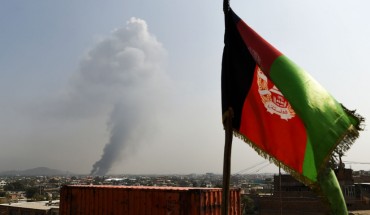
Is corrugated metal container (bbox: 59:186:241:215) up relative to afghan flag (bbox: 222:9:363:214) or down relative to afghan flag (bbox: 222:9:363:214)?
down

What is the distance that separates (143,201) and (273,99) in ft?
30.9

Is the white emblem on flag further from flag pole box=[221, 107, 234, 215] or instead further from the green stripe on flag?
flag pole box=[221, 107, 234, 215]

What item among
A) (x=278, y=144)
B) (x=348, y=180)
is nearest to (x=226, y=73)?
(x=278, y=144)

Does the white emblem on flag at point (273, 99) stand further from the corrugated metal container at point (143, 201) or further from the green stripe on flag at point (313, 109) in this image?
the corrugated metal container at point (143, 201)

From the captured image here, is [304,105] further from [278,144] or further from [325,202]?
[325,202]

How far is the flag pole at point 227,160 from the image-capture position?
5.25m

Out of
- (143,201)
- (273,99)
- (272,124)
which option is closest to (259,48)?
(273,99)

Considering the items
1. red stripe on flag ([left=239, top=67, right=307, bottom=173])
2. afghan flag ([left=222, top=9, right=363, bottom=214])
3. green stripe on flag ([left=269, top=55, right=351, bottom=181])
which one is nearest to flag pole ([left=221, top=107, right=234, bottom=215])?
afghan flag ([left=222, top=9, right=363, bottom=214])

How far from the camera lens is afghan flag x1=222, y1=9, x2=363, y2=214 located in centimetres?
480

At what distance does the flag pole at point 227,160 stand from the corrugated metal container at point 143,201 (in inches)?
287

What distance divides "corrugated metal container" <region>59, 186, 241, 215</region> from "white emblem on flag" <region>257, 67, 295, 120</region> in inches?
297

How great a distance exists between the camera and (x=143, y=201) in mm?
13609

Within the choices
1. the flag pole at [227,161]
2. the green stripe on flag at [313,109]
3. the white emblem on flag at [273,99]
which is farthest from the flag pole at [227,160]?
the green stripe on flag at [313,109]

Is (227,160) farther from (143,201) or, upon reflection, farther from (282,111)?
(143,201)
